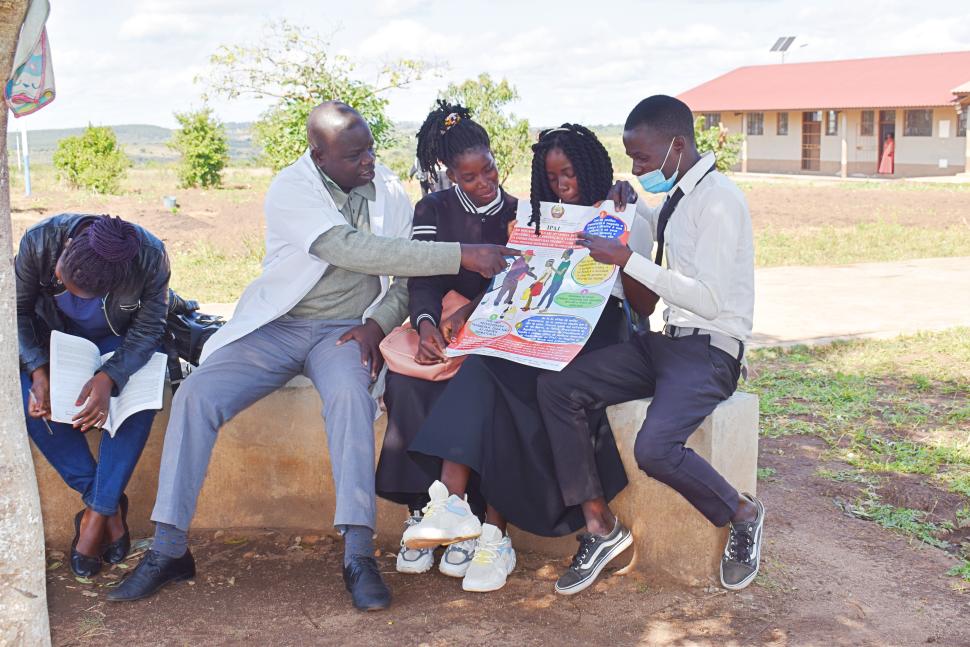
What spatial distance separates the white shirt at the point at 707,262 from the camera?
333cm

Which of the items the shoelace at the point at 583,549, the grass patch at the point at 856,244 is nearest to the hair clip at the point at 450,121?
the shoelace at the point at 583,549

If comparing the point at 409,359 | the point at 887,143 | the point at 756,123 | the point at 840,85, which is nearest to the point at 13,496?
the point at 409,359

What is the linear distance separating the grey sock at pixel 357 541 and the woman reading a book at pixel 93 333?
90 centimetres

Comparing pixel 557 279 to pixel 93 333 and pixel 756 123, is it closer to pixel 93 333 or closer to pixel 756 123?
pixel 93 333

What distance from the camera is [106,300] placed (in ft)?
12.5

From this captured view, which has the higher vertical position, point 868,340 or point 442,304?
point 442,304

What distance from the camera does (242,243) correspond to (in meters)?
13.3

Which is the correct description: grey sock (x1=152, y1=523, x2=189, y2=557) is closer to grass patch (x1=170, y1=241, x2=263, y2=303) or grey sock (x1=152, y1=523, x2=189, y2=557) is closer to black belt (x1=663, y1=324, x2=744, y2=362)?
black belt (x1=663, y1=324, x2=744, y2=362)

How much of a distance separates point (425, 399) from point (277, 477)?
2.45ft

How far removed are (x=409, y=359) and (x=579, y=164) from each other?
3.11ft

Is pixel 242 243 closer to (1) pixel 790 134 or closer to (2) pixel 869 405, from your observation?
(2) pixel 869 405

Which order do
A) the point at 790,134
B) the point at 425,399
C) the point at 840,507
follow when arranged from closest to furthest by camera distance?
1. the point at 425,399
2. the point at 840,507
3. the point at 790,134

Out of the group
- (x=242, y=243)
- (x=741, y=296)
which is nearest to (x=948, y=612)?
(x=741, y=296)

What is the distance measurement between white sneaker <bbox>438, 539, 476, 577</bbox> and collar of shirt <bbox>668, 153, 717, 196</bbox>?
4.65ft
